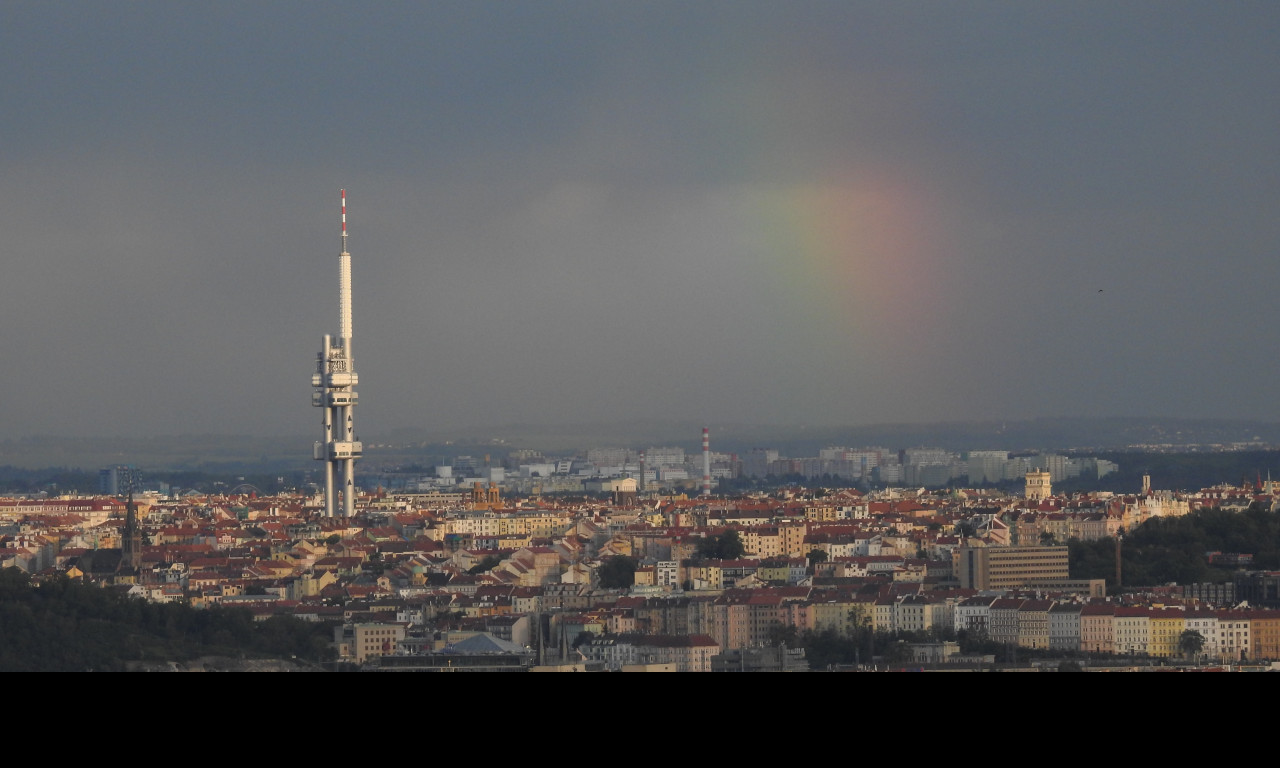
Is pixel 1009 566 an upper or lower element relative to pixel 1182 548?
lower

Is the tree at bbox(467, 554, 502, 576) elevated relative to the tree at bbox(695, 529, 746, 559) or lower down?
lower down

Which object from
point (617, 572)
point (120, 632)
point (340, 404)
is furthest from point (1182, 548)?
point (340, 404)

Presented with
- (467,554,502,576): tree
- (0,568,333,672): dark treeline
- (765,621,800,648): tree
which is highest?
(0,568,333,672): dark treeline

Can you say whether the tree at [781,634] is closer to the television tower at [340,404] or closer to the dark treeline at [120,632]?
the dark treeline at [120,632]

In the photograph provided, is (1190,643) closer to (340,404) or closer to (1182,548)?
(1182,548)

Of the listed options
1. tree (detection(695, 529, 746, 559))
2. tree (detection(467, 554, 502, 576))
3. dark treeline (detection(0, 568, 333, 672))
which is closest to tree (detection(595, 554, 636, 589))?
tree (detection(695, 529, 746, 559))

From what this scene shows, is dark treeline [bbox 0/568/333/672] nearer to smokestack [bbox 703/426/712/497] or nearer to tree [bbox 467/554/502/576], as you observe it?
tree [bbox 467/554/502/576]
